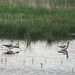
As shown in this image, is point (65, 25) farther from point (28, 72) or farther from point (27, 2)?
point (28, 72)

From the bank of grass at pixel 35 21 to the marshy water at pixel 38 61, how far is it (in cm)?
350

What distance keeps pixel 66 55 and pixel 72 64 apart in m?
2.20

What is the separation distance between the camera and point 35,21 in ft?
86.7

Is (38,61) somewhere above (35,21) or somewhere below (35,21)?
below

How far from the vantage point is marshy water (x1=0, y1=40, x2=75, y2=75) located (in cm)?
1543

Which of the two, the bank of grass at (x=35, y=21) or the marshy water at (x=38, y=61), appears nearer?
the marshy water at (x=38, y=61)

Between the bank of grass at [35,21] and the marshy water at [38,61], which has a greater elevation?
the bank of grass at [35,21]

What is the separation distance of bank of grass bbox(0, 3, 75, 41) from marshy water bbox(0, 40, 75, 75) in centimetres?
350

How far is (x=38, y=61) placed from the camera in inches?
674

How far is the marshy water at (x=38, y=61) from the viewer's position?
15.4 meters

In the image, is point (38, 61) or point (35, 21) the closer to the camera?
point (38, 61)

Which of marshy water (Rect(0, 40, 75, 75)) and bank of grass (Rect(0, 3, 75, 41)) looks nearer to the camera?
marshy water (Rect(0, 40, 75, 75))

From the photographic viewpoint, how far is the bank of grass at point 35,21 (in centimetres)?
2505

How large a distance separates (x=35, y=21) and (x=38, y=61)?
9472 millimetres
